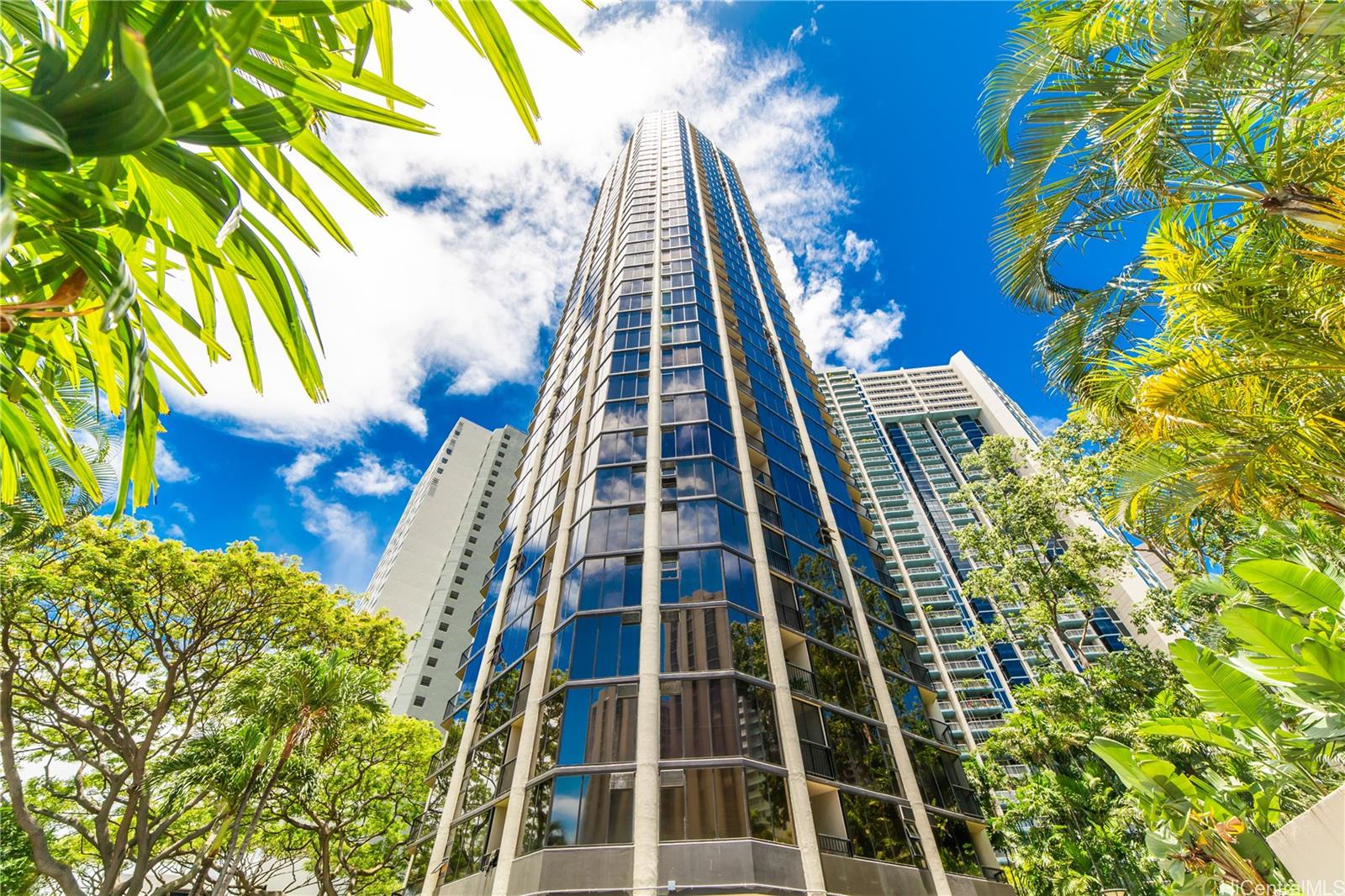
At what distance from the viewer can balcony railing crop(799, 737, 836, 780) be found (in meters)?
15.2

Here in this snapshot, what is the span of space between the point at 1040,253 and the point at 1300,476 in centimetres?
359

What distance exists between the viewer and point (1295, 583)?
4.36 m

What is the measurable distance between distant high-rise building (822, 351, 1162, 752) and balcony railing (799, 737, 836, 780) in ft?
153

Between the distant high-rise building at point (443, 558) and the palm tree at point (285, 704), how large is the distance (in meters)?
41.2

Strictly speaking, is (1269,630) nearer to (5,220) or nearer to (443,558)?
(5,220)

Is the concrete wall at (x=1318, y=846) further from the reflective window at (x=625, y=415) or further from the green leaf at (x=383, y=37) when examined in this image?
the reflective window at (x=625, y=415)

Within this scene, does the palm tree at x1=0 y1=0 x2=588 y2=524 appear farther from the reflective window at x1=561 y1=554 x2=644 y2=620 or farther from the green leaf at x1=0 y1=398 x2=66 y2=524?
the reflective window at x1=561 y1=554 x2=644 y2=620

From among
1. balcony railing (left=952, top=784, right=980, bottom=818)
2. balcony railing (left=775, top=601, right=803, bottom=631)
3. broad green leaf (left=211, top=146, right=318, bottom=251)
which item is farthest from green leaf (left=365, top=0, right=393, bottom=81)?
balcony railing (left=952, top=784, right=980, bottom=818)

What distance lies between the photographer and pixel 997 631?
19.7 meters

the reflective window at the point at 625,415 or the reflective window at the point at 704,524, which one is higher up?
the reflective window at the point at 625,415

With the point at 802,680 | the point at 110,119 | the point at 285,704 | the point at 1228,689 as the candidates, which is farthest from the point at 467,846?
the point at 110,119

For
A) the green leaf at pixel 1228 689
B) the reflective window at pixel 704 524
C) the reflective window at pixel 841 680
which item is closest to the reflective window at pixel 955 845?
the reflective window at pixel 841 680

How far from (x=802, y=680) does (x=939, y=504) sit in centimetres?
9034

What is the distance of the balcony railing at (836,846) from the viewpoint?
14.0m
